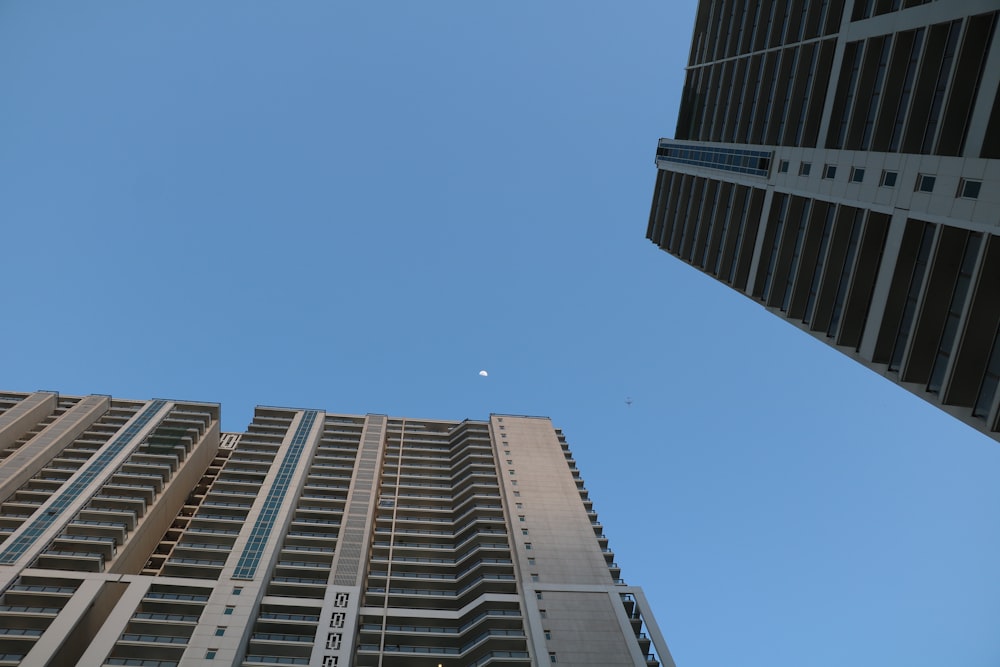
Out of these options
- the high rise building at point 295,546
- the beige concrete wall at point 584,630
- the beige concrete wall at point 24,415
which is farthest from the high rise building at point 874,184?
the beige concrete wall at point 24,415

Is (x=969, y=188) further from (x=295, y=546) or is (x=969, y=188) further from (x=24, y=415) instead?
(x=24, y=415)

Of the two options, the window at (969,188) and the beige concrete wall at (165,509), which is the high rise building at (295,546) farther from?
the window at (969,188)

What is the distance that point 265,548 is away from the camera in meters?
64.4

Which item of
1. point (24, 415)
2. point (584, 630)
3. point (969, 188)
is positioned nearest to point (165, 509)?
point (24, 415)

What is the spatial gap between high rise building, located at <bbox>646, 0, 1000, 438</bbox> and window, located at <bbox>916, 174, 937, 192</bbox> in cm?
10

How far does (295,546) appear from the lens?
67.4 meters

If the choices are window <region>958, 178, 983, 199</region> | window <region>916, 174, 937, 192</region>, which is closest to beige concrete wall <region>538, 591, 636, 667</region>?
window <region>916, 174, 937, 192</region>

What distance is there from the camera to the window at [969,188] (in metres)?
25.4

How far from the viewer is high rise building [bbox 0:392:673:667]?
172ft

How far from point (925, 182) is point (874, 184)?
4.10 metres

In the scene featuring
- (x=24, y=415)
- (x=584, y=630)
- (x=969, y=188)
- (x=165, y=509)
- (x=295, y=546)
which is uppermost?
(x=969, y=188)

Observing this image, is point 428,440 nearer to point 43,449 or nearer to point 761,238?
point 43,449

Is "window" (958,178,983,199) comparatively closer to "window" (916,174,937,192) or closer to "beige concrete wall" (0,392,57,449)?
"window" (916,174,937,192)

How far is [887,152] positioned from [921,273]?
703 cm
